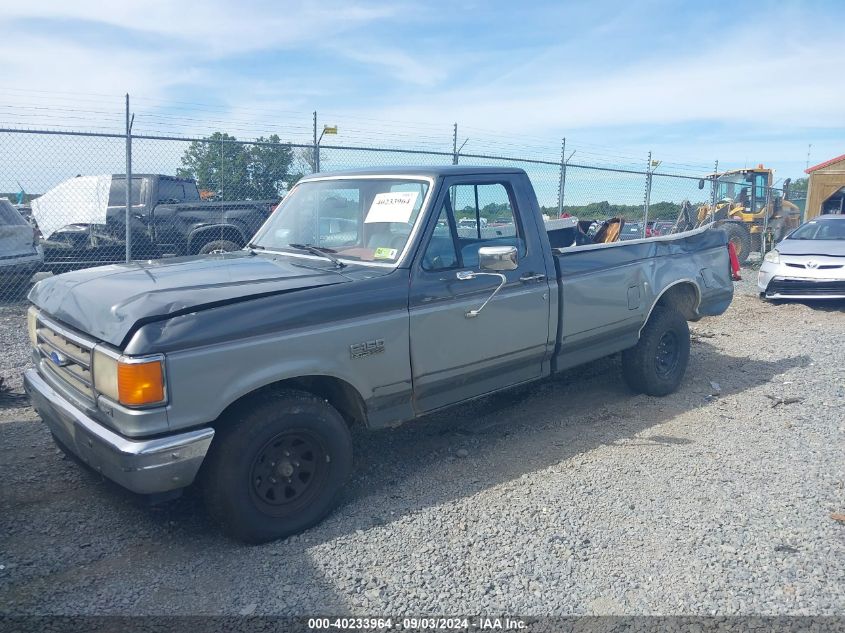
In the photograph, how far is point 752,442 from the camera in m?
4.88

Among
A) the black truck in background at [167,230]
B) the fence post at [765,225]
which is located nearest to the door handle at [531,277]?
the black truck in background at [167,230]

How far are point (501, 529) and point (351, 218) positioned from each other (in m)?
2.15

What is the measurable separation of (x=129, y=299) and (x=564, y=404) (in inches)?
146

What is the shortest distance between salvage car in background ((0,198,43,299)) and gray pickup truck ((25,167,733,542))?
20.4ft

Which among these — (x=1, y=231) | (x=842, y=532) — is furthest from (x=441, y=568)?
(x=1, y=231)

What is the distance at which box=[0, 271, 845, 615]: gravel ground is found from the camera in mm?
3025

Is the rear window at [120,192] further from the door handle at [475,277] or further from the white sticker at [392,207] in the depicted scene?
the door handle at [475,277]

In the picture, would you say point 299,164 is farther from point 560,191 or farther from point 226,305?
point 226,305

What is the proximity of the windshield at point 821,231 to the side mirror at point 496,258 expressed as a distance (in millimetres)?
9771

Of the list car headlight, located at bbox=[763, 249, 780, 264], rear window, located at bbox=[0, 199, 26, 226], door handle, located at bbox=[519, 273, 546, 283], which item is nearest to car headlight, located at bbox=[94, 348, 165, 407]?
door handle, located at bbox=[519, 273, 546, 283]

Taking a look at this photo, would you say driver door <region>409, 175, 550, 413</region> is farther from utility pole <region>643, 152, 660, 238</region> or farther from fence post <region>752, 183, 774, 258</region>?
fence post <region>752, 183, 774, 258</region>

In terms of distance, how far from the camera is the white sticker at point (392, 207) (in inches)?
164

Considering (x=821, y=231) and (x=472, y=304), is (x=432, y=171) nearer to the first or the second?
(x=472, y=304)

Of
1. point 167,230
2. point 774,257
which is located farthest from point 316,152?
point 774,257
